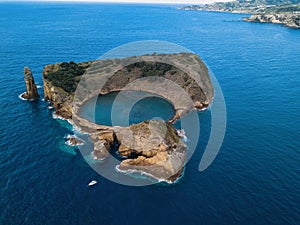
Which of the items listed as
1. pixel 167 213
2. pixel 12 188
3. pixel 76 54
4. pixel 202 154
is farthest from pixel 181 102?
pixel 76 54

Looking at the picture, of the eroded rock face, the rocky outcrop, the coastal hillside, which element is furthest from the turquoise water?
the rocky outcrop

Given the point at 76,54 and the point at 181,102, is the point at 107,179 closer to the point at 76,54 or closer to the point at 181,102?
the point at 181,102

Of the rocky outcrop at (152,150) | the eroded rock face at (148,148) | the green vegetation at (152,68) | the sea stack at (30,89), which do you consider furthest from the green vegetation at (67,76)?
the rocky outcrop at (152,150)

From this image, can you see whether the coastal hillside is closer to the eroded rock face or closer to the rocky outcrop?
the eroded rock face

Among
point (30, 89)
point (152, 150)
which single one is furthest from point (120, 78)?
point (152, 150)

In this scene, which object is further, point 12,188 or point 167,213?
point 12,188

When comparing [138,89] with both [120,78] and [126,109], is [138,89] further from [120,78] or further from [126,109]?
[126,109]

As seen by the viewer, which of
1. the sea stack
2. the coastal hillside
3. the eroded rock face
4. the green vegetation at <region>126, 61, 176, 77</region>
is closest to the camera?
the eroded rock face

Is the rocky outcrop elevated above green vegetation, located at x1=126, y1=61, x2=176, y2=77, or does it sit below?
below
